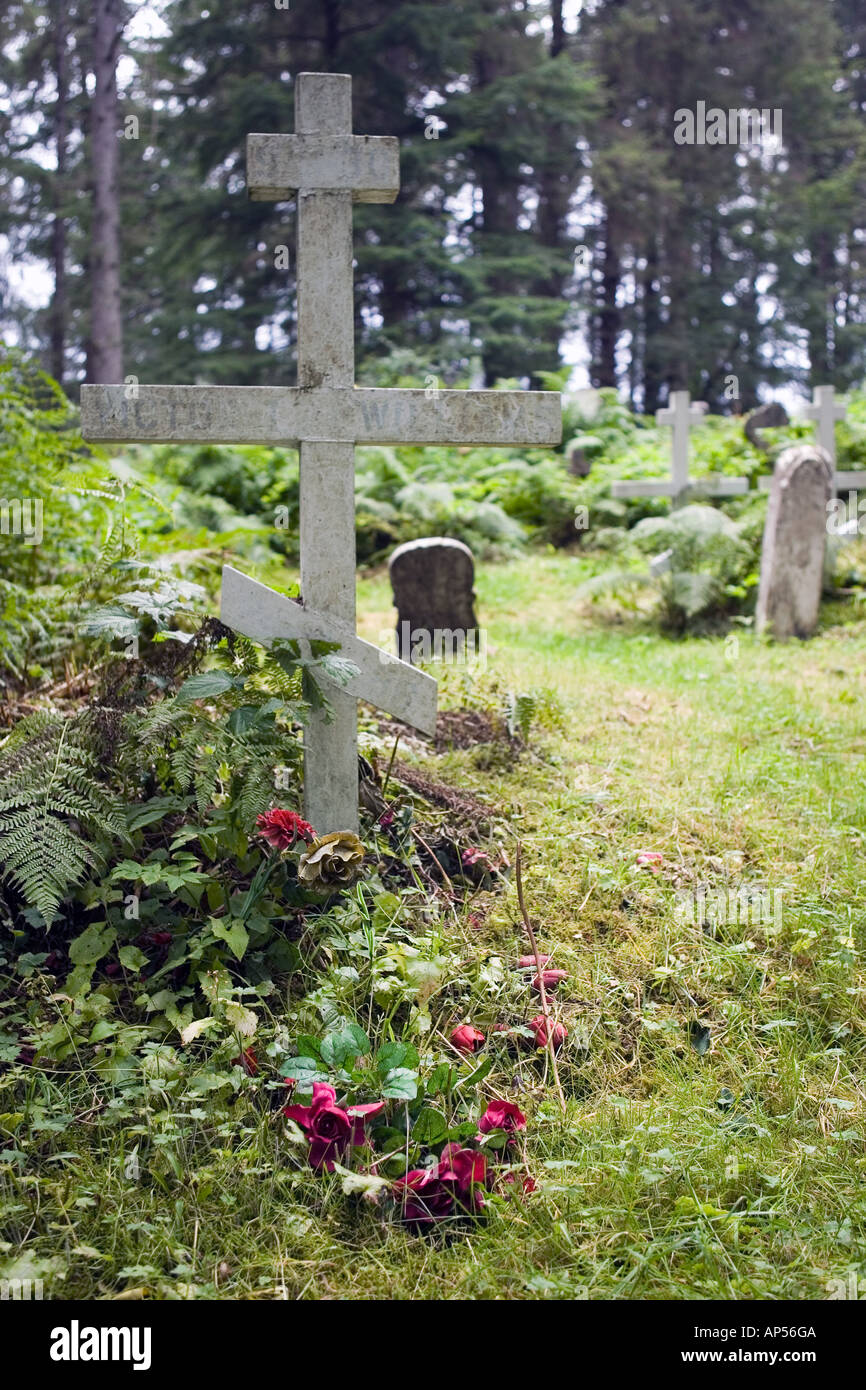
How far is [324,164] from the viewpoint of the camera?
322cm

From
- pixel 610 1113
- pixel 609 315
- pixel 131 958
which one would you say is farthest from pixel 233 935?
pixel 609 315

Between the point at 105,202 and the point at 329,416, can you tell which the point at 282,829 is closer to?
Result: the point at 329,416

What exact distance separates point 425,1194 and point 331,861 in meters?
0.98

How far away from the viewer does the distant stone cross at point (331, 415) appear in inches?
126

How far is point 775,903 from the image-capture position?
10.5 ft

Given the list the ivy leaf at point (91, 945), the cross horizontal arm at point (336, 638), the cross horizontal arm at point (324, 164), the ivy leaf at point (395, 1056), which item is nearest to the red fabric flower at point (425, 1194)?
the ivy leaf at point (395, 1056)

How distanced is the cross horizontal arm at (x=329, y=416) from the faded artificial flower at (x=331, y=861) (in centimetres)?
120

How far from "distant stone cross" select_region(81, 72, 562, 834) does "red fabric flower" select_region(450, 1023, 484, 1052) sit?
0.86 metres

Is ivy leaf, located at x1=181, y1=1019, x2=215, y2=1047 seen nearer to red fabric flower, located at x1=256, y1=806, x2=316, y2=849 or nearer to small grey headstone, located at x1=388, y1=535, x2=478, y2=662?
red fabric flower, located at x1=256, y1=806, x2=316, y2=849

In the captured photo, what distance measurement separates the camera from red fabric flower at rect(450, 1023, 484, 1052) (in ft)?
Answer: 8.43

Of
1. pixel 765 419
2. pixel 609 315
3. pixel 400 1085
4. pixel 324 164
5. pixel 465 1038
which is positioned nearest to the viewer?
pixel 400 1085

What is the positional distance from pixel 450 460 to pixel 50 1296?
12.4 m

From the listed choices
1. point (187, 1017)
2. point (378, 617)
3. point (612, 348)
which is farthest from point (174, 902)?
point (612, 348)

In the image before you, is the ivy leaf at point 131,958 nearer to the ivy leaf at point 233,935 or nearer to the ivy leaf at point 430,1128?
the ivy leaf at point 233,935
